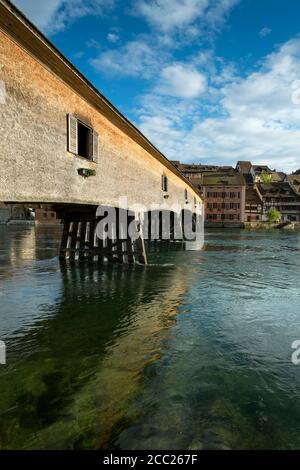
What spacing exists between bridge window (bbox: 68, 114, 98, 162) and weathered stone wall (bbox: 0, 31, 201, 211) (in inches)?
7.4

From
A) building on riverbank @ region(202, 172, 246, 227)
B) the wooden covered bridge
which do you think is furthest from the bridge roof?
building on riverbank @ region(202, 172, 246, 227)

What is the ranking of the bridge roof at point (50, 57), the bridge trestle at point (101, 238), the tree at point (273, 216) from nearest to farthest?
the bridge roof at point (50, 57) → the bridge trestle at point (101, 238) → the tree at point (273, 216)

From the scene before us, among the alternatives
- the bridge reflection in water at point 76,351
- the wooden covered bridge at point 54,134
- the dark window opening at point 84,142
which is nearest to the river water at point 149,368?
the bridge reflection in water at point 76,351

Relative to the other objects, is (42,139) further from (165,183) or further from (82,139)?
(165,183)

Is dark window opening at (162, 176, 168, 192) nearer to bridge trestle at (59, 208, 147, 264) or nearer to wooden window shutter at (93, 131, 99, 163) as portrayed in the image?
bridge trestle at (59, 208, 147, 264)

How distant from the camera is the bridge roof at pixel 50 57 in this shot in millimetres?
5730

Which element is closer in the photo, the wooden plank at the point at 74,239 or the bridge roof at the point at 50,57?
the bridge roof at the point at 50,57

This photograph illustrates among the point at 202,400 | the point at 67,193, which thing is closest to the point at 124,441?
the point at 202,400

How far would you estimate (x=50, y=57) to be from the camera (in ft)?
23.0

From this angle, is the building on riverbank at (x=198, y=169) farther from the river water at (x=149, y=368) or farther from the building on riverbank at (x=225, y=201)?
the river water at (x=149, y=368)

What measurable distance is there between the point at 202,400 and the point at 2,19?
722 centimetres

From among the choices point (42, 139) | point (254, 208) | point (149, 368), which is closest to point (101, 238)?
point (42, 139)

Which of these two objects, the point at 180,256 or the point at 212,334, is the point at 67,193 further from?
the point at 180,256

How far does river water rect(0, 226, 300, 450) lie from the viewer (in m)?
3.71
